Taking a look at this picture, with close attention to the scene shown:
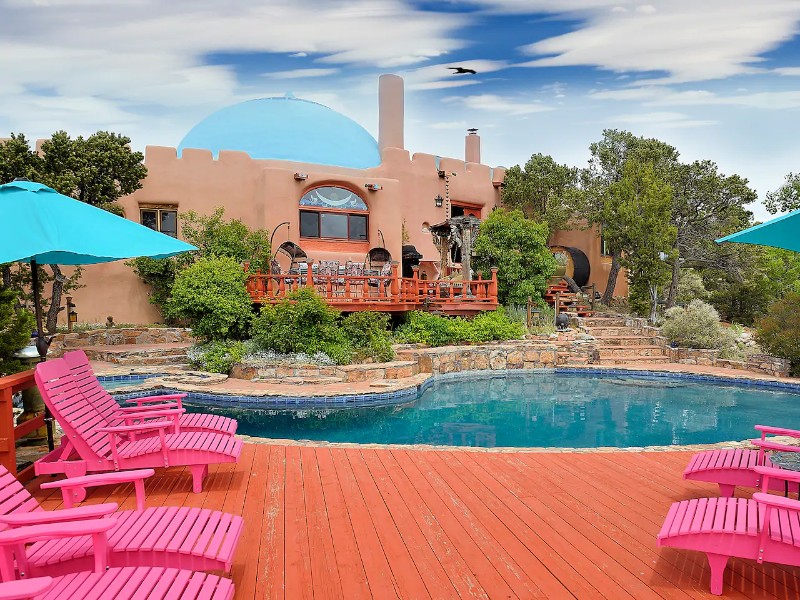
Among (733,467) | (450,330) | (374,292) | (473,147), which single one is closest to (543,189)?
(473,147)

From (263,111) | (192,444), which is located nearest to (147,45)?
(263,111)

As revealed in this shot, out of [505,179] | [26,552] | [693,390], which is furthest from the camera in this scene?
[505,179]

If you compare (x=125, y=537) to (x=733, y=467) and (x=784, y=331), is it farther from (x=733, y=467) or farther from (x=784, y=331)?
(x=784, y=331)

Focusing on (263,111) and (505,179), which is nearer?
(263,111)

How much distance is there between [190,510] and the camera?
316cm

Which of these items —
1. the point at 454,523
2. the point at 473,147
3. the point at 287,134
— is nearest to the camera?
the point at 454,523

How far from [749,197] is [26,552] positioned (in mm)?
26151

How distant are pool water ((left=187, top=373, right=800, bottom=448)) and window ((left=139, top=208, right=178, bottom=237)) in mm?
10148

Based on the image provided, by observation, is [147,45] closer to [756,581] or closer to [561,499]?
[561,499]

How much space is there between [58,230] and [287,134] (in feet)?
57.2

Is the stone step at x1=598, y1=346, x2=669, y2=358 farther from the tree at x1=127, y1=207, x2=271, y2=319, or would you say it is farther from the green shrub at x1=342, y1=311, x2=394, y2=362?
the tree at x1=127, y1=207, x2=271, y2=319

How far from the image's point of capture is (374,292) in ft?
53.2

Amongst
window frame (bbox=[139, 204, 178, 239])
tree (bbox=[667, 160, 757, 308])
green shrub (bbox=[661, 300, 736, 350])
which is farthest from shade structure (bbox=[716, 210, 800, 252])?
tree (bbox=[667, 160, 757, 308])

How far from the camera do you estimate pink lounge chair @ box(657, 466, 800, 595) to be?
2.88m
